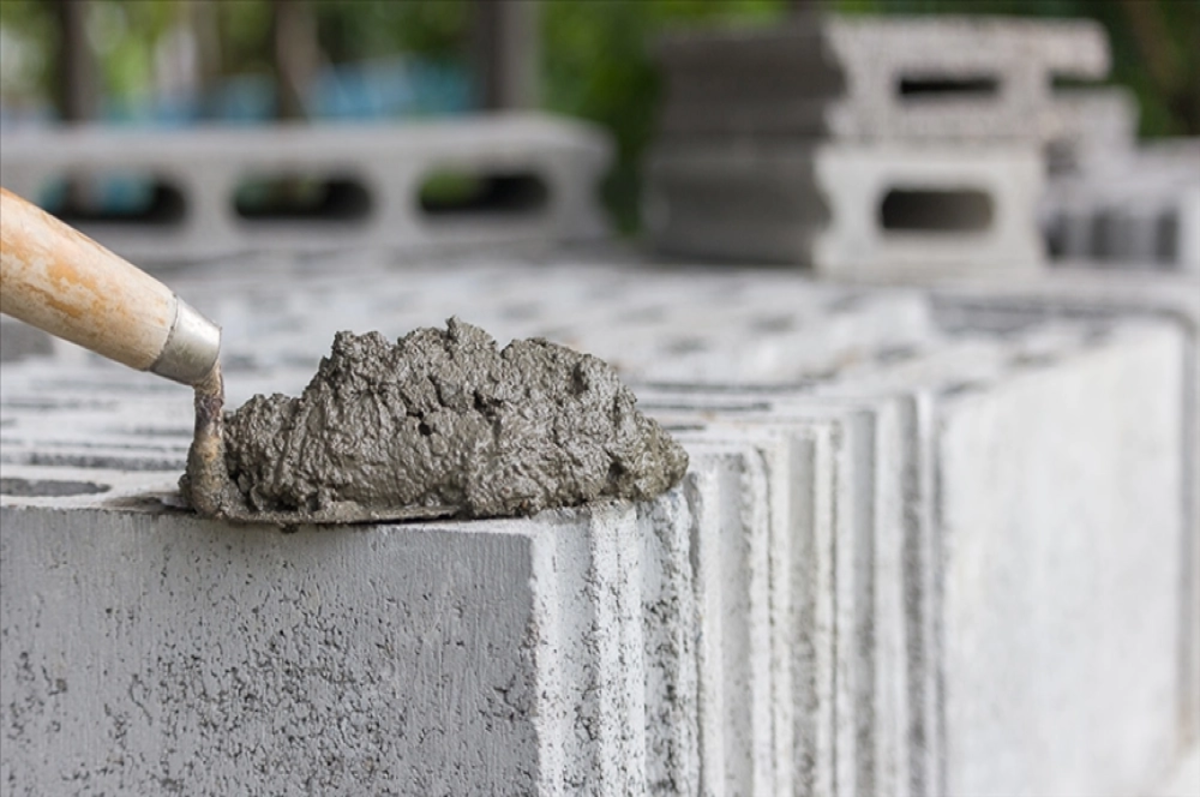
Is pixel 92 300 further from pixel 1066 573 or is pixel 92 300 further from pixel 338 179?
pixel 338 179

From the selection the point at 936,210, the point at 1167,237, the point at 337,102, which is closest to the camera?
the point at 1167,237

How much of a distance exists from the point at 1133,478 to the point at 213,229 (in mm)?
4551

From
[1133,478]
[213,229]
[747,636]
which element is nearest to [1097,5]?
[213,229]

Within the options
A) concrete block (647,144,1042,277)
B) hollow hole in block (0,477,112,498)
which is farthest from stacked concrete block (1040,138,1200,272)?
hollow hole in block (0,477,112,498)

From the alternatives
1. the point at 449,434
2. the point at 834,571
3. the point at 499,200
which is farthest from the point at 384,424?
the point at 499,200

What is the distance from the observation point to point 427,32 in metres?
24.3

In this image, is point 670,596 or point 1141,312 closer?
point 670,596

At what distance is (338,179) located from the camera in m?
8.94

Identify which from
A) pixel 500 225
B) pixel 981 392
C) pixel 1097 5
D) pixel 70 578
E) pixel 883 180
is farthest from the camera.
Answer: pixel 1097 5

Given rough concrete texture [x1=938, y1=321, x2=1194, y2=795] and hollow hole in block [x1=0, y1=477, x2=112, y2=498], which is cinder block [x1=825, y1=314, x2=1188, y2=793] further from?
hollow hole in block [x1=0, y1=477, x2=112, y2=498]

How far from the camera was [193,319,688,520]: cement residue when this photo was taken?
2334mm

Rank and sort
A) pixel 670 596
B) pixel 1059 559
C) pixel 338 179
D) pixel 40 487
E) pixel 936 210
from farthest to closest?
1. pixel 338 179
2. pixel 936 210
3. pixel 1059 559
4. pixel 40 487
5. pixel 670 596

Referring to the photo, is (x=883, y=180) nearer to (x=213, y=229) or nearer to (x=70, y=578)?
(x=213, y=229)

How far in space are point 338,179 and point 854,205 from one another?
3193 millimetres
